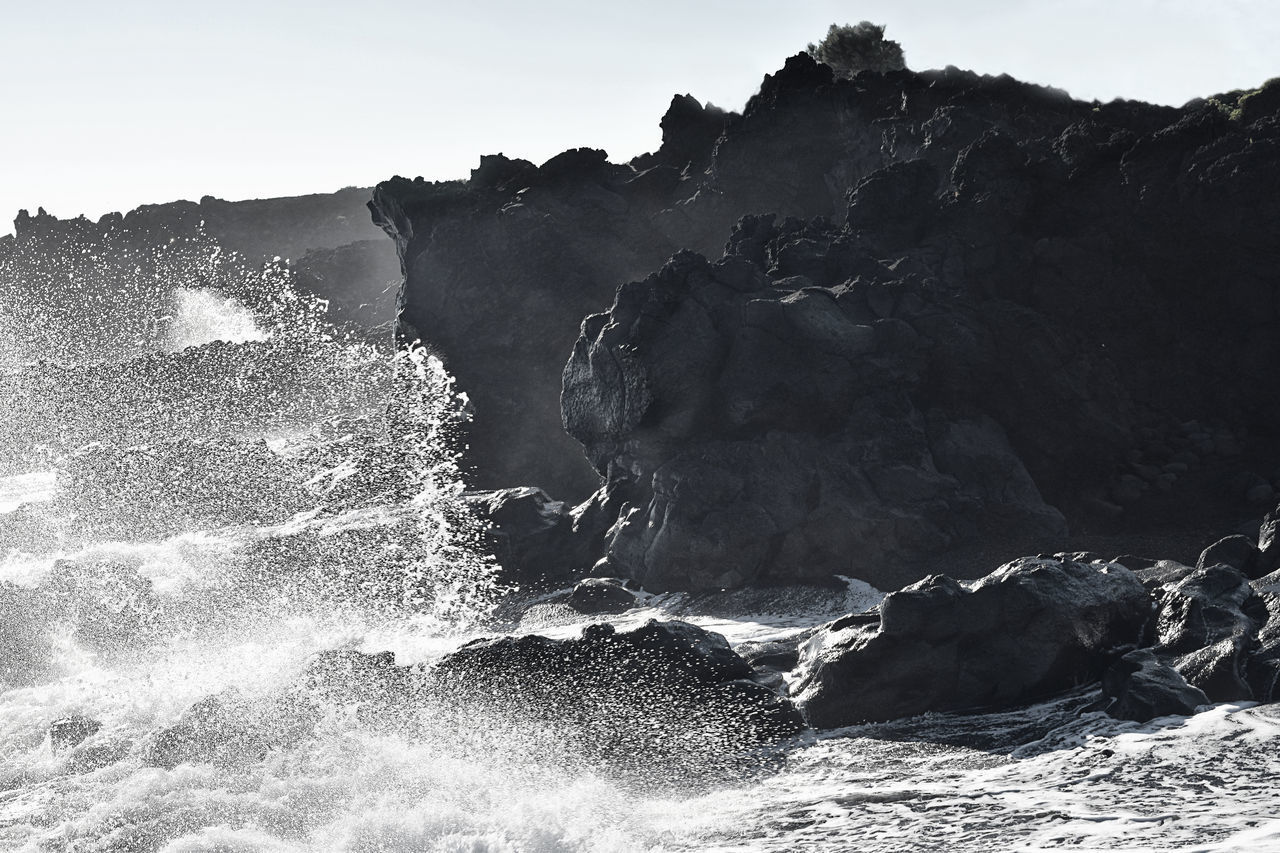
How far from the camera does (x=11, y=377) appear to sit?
11250 centimetres

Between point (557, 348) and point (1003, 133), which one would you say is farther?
point (557, 348)

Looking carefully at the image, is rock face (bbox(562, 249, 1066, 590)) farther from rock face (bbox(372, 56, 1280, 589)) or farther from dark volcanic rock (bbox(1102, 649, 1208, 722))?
dark volcanic rock (bbox(1102, 649, 1208, 722))

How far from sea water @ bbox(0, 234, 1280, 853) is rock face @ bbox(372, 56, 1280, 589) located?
3.70 metres

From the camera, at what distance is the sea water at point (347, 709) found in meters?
22.9

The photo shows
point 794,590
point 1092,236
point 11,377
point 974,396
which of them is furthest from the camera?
point 11,377

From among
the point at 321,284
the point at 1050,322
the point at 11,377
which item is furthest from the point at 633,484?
the point at 11,377

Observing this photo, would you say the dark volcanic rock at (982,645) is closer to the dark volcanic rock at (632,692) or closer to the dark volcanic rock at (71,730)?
the dark volcanic rock at (632,692)

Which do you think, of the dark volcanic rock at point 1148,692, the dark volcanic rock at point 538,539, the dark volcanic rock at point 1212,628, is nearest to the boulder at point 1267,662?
the dark volcanic rock at point 1212,628

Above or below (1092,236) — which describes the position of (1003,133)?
above

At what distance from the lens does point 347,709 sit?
3359 centimetres

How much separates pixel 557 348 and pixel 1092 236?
27.8 m

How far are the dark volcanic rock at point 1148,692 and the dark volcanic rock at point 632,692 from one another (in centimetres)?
761

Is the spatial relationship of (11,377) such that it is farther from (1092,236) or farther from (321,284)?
(1092,236)

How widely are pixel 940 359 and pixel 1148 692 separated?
2277cm
